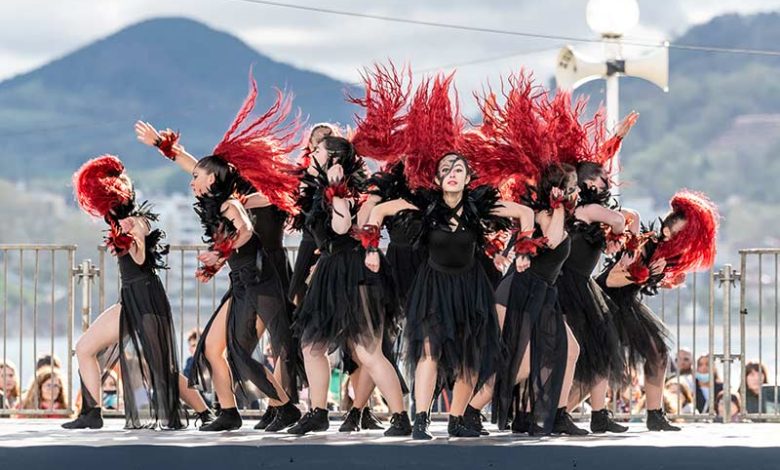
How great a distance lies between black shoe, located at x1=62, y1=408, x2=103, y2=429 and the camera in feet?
29.2

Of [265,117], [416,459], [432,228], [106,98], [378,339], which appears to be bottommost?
[416,459]

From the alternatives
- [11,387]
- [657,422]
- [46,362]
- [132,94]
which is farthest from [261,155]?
[132,94]

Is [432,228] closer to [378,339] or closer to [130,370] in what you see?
[378,339]

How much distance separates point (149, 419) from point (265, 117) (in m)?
1.80

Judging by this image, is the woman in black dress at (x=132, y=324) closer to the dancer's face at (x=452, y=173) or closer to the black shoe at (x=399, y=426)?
the black shoe at (x=399, y=426)

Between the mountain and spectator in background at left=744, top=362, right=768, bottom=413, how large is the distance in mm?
35972

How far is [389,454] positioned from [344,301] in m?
0.96

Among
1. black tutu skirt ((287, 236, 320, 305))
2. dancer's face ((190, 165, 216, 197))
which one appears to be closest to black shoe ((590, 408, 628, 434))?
black tutu skirt ((287, 236, 320, 305))

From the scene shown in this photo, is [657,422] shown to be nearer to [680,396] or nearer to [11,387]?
[680,396]

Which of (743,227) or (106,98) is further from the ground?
(106,98)

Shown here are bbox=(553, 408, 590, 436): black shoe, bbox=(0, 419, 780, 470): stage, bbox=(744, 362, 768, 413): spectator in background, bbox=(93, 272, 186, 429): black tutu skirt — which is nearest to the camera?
bbox=(0, 419, 780, 470): stage

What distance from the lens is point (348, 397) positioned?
32.5ft

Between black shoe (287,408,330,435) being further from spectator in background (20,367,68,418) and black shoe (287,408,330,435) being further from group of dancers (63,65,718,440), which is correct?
spectator in background (20,367,68,418)

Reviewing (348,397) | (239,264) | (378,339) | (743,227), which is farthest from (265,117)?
(743,227)
